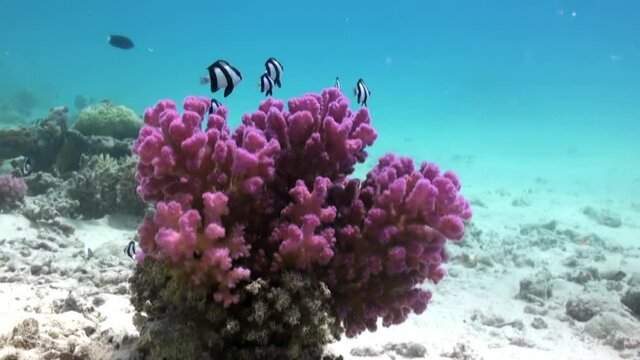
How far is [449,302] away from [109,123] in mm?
11278

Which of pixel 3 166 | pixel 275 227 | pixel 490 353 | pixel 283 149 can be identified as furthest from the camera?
pixel 3 166

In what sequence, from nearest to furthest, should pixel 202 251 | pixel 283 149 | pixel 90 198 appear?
pixel 202 251
pixel 283 149
pixel 90 198

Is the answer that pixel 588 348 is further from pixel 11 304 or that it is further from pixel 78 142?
pixel 78 142

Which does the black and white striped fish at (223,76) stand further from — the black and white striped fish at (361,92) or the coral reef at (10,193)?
the coral reef at (10,193)

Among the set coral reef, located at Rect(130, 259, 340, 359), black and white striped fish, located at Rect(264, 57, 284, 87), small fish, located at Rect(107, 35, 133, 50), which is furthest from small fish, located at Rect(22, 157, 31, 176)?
coral reef, located at Rect(130, 259, 340, 359)

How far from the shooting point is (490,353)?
4.94 m

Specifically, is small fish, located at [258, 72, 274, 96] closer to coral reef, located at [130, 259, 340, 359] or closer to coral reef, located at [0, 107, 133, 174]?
coral reef, located at [130, 259, 340, 359]

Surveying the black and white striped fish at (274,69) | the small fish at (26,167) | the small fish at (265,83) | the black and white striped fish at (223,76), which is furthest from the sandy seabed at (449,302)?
the black and white striped fish at (274,69)

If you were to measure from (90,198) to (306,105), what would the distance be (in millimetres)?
7684

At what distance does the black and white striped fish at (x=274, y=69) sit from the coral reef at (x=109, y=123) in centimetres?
980

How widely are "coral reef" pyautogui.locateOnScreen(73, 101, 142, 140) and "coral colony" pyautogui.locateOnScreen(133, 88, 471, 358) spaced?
12.4 metres

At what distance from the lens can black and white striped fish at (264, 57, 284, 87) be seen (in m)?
5.33

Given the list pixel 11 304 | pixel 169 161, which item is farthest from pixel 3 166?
pixel 169 161

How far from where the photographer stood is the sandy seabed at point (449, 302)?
3.16 metres
